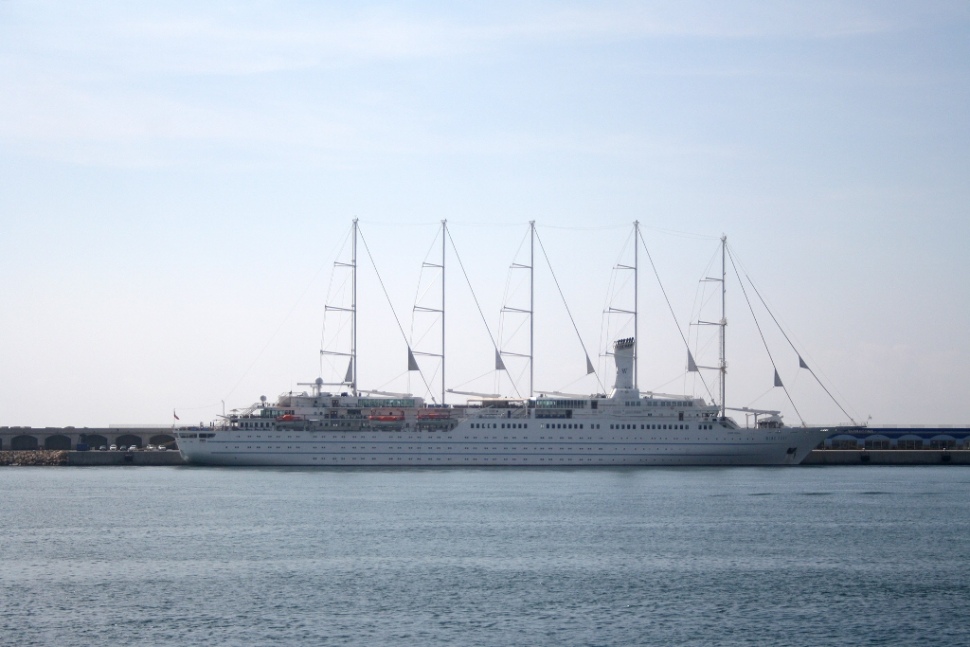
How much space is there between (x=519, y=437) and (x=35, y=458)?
34998 mm

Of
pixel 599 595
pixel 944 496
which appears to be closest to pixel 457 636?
pixel 599 595

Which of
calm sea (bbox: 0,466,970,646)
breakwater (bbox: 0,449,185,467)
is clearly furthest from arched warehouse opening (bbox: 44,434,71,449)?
calm sea (bbox: 0,466,970,646)

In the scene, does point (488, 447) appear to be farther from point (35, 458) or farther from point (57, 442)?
point (57, 442)

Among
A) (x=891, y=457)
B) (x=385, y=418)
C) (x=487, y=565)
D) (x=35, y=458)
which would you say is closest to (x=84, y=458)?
(x=35, y=458)

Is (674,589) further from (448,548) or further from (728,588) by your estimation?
(448,548)

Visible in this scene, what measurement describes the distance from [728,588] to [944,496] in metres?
26.8

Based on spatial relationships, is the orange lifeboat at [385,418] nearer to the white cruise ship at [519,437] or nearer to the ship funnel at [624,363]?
the white cruise ship at [519,437]

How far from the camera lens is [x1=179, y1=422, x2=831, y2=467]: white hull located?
2564 inches

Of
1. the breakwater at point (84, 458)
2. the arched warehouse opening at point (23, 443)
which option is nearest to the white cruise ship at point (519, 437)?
the breakwater at point (84, 458)

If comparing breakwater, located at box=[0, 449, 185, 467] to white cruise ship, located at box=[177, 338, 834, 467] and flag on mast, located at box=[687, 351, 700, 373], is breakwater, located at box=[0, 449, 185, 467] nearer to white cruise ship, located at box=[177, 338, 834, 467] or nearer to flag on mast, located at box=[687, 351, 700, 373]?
white cruise ship, located at box=[177, 338, 834, 467]

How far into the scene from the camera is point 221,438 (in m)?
66.0

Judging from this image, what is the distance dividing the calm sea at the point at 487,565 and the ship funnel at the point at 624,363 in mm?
14487

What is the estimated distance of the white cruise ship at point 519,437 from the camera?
65188 mm

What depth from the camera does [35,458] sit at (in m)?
78.8
